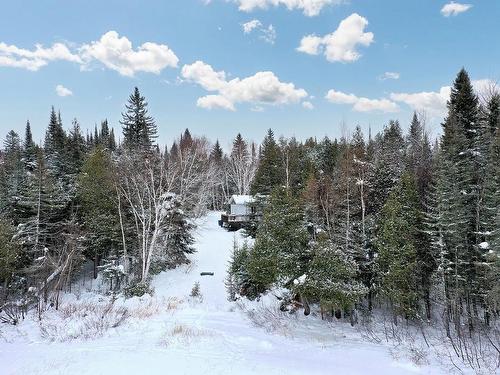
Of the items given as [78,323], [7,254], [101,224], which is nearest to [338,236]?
[78,323]

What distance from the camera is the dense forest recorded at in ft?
63.9

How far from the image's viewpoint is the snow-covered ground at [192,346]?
9.74m

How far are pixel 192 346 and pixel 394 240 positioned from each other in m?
14.1

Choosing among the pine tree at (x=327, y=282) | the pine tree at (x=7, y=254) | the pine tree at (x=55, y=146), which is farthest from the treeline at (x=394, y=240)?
the pine tree at (x=55, y=146)

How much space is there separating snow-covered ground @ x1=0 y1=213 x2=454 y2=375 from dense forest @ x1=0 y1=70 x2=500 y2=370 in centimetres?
246

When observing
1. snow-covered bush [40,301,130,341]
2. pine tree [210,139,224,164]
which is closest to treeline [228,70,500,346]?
snow-covered bush [40,301,130,341]

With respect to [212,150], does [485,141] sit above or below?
below

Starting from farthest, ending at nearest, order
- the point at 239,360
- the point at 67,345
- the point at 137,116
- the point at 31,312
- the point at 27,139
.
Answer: the point at 27,139 < the point at 137,116 < the point at 31,312 < the point at 67,345 < the point at 239,360

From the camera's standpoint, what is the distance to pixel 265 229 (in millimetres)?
20031

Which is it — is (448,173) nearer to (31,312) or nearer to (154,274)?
(154,274)

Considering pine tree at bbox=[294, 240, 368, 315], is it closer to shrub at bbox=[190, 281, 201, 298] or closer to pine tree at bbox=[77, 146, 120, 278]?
shrub at bbox=[190, 281, 201, 298]

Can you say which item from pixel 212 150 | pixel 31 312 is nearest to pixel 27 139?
pixel 212 150

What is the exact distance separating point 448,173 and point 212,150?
5582cm

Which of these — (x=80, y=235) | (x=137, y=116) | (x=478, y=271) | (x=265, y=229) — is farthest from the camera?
(x=137, y=116)
